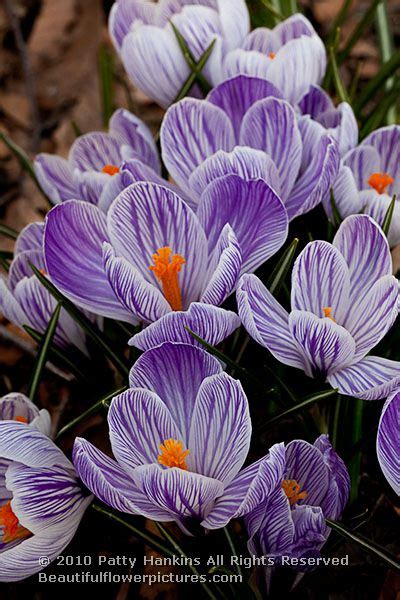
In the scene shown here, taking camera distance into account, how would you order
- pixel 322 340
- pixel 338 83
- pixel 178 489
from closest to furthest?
pixel 178 489
pixel 322 340
pixel 338 83

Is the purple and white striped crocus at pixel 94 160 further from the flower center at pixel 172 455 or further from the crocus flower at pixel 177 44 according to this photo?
the flower center at pixel 172 455

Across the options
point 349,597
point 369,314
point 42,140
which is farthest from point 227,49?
point 42,140

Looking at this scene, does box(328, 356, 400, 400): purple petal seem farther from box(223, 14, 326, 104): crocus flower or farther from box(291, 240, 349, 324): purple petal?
box(223, 14, 326, 104): crocus flower

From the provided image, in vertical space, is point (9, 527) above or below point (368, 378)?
below

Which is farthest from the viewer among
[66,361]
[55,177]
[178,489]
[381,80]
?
[381,80]

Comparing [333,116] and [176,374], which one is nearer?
[176,374]

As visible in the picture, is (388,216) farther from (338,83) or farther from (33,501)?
(33,501)

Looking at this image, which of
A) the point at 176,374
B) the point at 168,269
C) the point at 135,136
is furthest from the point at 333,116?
the point at 176,374

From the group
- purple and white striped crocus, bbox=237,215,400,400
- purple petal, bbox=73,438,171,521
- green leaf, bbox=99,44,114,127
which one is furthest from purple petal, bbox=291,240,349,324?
green leaf, bbox=99,44,114,127
